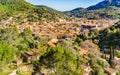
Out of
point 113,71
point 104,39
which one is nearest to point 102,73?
point 113,71

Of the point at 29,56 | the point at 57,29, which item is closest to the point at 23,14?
the point at 57,29

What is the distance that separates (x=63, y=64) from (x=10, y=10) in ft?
489

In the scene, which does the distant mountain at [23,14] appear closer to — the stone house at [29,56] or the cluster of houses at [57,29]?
the cluster of houses at [57,29]

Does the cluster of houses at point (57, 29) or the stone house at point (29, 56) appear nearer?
the stone house at point (29, 56)

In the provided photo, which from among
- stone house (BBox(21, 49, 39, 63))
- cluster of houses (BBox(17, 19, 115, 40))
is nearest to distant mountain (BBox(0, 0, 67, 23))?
cluster of houses (BBox(17, 19, 115, 40))

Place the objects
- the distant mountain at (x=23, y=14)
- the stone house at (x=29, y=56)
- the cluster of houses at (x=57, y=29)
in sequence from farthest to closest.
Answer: the distant mountain at (x=23, y=14) < the cluster of houses at (x=57, y=29) < the stone house at (x=29, y=56)

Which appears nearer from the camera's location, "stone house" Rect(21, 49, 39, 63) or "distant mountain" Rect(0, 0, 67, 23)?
"stone house" Rect(21, 49, 39, 63)

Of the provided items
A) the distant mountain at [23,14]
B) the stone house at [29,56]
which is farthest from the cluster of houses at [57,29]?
the stone house at [29,56]

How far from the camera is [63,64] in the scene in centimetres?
4153

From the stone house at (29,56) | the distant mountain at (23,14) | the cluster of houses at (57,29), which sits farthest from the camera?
the distant mountain at (23,14)

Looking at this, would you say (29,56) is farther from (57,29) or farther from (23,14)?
(23,14)

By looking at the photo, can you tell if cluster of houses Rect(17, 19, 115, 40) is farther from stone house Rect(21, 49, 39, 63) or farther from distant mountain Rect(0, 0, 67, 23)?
stone house Rect(21, 49, 39, 63)

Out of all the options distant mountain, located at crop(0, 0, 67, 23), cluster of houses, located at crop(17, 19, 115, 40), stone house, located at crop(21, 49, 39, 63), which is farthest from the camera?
distant mountain, located at crop(0, 0, 67, 23)

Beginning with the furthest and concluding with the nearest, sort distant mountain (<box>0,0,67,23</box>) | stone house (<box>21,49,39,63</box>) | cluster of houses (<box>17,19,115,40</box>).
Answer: distant mountain (<box>0,0,67,23</box>), cluster of houses (<box>17,19,115,40</box>), stone house (<box>21,49,39,63</box>)
